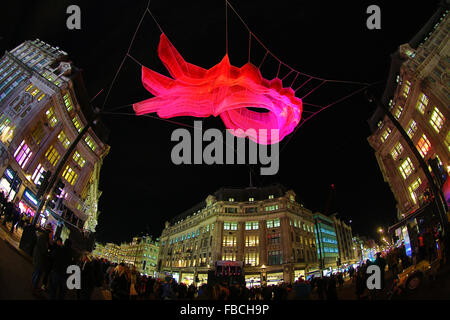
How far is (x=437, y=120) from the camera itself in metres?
29.0

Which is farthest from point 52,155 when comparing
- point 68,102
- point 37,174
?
point 68,102

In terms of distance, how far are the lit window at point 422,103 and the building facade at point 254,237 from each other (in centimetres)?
3785

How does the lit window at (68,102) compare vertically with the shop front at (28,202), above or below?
above

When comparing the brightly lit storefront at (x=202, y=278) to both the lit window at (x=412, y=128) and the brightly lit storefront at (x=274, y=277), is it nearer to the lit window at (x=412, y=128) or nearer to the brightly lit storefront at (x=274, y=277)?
the brightly lit storefront at (x=274, y=277)

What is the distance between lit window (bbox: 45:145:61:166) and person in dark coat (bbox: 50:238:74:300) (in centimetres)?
3500

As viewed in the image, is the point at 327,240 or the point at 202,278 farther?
the point at 327,240

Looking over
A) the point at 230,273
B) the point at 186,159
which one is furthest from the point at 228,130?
the point at 230,273

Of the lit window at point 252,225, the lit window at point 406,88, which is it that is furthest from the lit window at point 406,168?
the lit window at point 252,225

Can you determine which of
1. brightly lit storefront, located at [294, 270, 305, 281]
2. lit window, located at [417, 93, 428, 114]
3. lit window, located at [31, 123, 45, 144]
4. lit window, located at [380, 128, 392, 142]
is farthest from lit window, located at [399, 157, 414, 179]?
lit window, located at [31, 123, 45, 144]

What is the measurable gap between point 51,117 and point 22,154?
303 inches

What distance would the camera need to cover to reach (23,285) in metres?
7.22

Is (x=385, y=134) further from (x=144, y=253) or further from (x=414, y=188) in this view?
(x=144, y=253)

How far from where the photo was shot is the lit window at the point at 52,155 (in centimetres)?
3488

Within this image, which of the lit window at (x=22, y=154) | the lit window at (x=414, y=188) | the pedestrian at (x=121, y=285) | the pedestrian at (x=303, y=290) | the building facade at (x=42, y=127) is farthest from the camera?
the lit window at (x=414, y=188)
